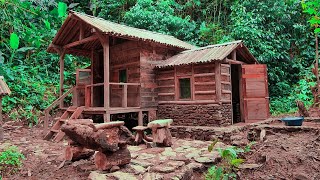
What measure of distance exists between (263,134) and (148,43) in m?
6.05

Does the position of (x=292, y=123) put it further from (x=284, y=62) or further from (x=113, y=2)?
(x=113, y=2)

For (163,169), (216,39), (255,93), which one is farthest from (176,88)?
(216,39)

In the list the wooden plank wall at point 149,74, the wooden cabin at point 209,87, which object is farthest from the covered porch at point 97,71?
the wooden cabin at point 209,87

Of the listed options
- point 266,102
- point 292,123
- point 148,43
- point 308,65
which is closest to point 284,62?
point 308,65

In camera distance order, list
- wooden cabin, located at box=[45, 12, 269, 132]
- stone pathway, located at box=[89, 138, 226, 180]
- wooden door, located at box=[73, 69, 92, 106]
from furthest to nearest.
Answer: wooden door, located at box=[73, 69, 92, 106], wooden cabin, located at box=[45, 12, 269, 132], stone pathway, located at box=[89, 138, 226, 180]

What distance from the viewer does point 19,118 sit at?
1171 cm

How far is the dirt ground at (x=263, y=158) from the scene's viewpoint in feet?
18.5

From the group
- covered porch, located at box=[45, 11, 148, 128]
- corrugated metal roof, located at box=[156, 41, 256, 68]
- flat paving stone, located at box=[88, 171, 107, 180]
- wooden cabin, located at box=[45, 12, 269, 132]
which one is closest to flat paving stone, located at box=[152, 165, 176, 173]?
flat paving stone, located at box=[88, 171, 107, 180]

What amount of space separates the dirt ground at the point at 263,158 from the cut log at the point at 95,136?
2.32 ft

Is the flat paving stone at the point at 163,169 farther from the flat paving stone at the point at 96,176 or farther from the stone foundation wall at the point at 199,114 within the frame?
the stone foundation wall at the point at 199,114

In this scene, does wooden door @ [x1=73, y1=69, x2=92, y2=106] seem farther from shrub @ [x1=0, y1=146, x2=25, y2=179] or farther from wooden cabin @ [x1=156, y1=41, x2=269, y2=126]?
shrub @ [x1=0, y1=146, x2=25, y2=179]

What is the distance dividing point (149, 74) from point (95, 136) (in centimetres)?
667

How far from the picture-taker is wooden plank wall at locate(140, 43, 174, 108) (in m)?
11.1

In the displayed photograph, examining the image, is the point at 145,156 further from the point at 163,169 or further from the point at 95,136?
the point at 95,136
